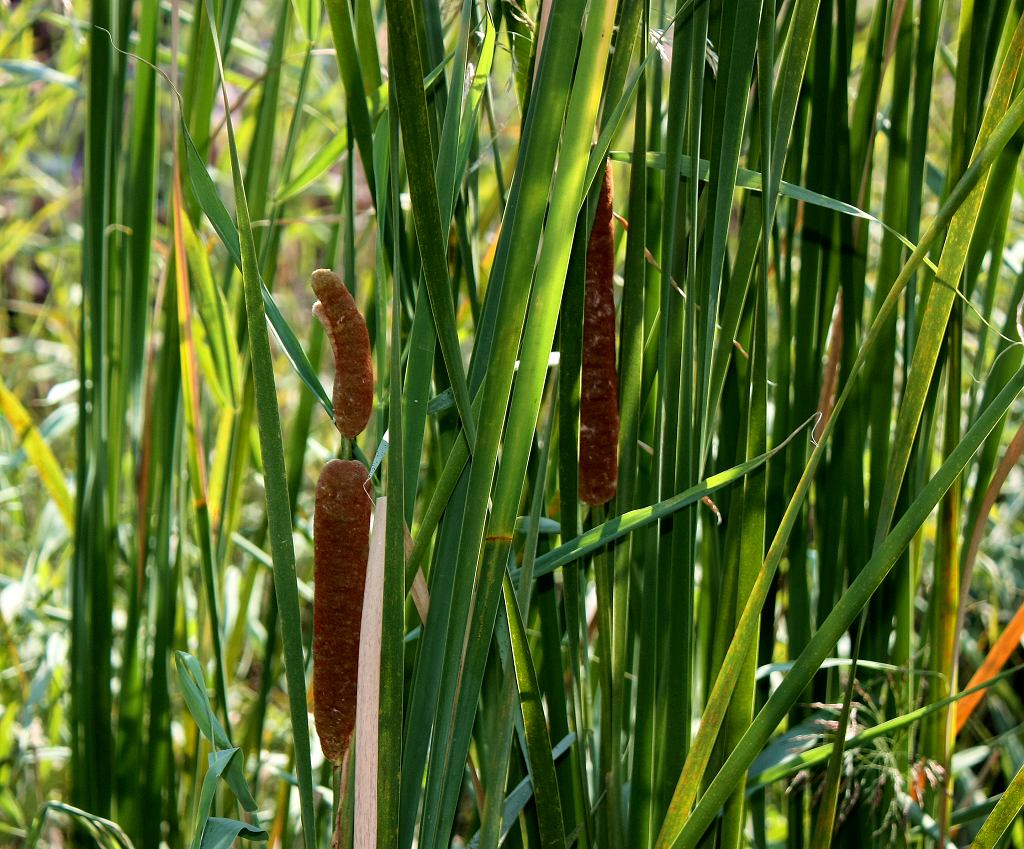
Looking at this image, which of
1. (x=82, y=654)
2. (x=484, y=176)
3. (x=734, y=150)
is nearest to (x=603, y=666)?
(x=734, y=150)

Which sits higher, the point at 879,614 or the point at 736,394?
the point at 736,394

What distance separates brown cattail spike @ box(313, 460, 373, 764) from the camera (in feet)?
1.35

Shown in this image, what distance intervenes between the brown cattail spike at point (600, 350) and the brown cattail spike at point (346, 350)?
0.11 metres

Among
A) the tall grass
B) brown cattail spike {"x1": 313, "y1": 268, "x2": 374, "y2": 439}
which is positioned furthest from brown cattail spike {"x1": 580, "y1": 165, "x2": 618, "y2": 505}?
brown cattail spike {"x1": 313, "y1": 268, "x2": 374, "y2": 439}

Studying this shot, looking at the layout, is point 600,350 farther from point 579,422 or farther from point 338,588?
point 338,588

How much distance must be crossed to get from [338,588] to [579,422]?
0.47ft

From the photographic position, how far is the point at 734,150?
0.43m

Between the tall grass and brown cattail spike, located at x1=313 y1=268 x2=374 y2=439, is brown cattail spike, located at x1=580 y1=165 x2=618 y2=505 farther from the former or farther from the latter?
brown cattail spike, located at x1=313 y1=268 x2=374 y2=439

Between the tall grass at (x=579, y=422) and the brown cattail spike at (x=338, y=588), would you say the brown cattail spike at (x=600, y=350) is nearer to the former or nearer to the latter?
the tall grass at (x=579, y=422)

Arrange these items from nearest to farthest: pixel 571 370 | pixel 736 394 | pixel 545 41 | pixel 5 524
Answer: pixel 545 41 < pixel 571 370 < pixel 736 394 < pixel 5 524

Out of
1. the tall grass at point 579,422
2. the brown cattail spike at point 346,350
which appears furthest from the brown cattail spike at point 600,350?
the brown cattail spike at point 346,350

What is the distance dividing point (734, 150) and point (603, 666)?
25 centimetres

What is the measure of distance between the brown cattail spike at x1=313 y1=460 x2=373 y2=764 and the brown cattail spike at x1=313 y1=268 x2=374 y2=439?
0.02 m

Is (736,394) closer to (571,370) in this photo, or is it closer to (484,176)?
(571,370)
